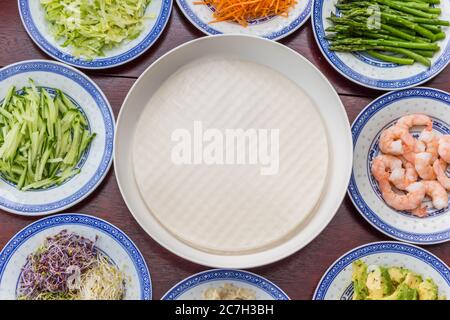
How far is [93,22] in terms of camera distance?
2547 mm

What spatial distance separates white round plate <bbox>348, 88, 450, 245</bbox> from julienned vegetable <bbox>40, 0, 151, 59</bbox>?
1.01 m

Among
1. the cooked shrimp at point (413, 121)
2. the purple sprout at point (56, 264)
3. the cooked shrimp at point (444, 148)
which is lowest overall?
the purple sprout at point (56, 264)

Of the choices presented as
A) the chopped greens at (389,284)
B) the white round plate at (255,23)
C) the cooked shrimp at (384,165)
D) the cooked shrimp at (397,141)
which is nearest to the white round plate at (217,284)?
the chopped greens at (389,284)

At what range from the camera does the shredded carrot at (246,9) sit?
2.52m

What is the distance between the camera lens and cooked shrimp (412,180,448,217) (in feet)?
8.16

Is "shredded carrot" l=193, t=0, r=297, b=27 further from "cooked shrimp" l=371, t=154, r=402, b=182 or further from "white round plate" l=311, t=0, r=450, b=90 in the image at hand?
"cooked shrimp" l=371, t=154, r=402, b=182

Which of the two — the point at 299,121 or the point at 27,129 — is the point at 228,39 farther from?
the point at 27,129

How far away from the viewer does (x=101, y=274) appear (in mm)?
2449

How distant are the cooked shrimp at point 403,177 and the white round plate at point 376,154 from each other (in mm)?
79

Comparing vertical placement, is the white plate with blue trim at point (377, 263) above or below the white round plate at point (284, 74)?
below

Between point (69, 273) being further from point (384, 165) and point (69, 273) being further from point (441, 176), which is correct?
point (441, 176)

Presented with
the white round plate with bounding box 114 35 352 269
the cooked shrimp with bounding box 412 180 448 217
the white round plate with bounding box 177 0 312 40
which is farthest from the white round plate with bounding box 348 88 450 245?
the white round plate with bounding box 177 0 312 40

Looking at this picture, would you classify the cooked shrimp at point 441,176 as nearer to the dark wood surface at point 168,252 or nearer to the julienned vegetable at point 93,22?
the dark wood surface at point 168,252

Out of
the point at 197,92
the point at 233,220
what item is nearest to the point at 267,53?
the point at 197,92
